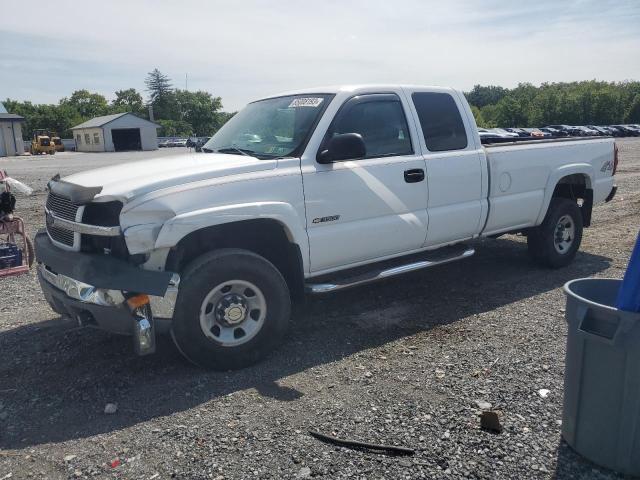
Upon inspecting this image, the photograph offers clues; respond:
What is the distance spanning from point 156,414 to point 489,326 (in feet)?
9.64

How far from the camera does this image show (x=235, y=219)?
3988 millimetres

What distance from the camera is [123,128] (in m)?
61.0

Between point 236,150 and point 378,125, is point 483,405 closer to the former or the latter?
point 378,125

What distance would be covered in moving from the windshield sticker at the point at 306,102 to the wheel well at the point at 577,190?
3.49 metres

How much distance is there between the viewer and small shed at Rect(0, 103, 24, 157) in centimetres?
5019

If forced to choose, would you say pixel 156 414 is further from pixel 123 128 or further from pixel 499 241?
pixel 123 128

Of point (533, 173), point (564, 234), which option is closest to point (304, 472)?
point (533, 173)

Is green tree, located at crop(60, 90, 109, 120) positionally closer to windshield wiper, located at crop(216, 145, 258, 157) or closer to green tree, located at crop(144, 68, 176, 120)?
green tree, located at crop(144, 68, 176, 120)

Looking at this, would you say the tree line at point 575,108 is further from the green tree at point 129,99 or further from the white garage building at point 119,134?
the green tree at point 129,99

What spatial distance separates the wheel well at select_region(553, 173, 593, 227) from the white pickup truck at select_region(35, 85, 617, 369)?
3.06 ft

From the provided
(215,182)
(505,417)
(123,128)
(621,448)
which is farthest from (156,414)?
(123,128)

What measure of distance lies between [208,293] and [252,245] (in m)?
0.75

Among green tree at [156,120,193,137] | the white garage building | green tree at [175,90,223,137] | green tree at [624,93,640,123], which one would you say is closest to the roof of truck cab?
the white garage building

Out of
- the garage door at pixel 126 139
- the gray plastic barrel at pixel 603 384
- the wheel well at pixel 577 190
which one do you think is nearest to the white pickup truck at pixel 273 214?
the wheel well at pixel 577 190
